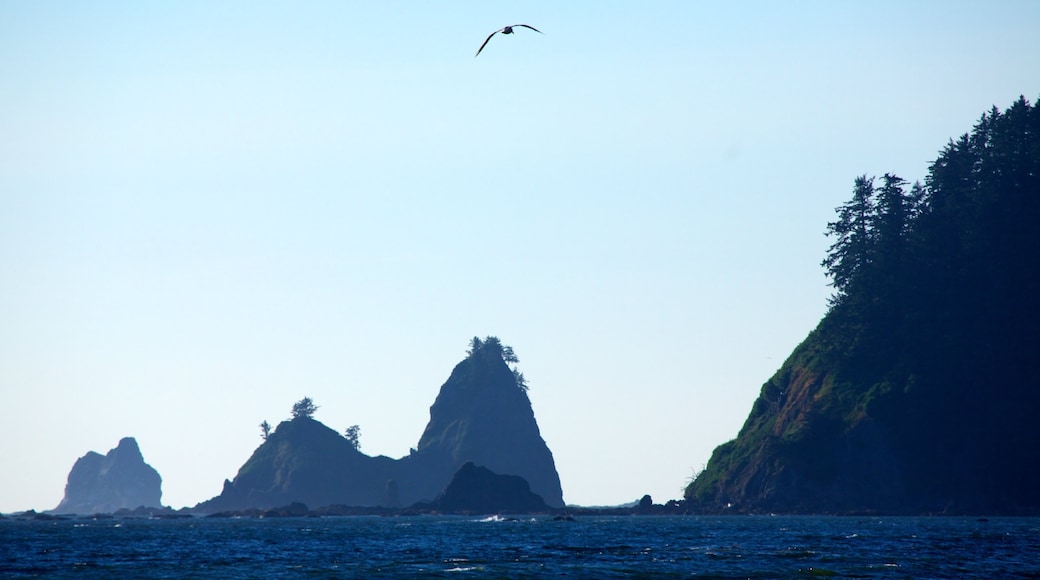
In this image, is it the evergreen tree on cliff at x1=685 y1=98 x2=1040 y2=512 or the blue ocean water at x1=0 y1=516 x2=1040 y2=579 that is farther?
the evergreen tree on cliff at x1=685 y1=98 x2=1040 y2=512

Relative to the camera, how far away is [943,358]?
6462 inches

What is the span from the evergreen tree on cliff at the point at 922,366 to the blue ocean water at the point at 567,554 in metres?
45.3

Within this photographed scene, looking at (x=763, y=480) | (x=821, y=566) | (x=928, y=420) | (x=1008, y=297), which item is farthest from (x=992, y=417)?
(x=821, y=566)

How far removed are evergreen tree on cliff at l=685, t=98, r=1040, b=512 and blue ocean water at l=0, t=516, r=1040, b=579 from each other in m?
45.3

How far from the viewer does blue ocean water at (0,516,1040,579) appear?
63125 mm

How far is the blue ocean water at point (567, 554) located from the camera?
6312 centimetres

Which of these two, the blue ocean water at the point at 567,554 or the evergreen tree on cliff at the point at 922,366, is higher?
the evergreen tree on cliff at the point at 922,366

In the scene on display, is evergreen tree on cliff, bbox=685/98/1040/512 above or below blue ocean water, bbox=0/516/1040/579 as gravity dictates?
above

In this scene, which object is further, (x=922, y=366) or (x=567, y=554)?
(x=922, y=366)

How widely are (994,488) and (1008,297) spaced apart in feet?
105

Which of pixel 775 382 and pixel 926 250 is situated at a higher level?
pixel 926 250

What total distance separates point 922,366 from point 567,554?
10294cm

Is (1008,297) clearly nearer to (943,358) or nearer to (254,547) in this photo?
(943,358)

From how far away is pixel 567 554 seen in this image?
2997 inches
